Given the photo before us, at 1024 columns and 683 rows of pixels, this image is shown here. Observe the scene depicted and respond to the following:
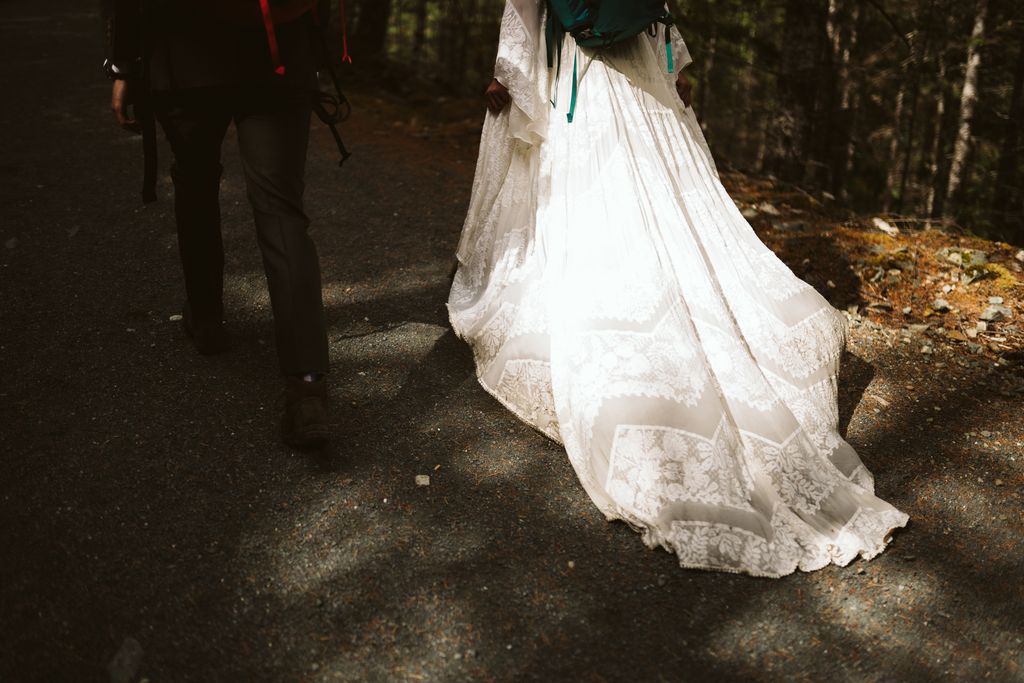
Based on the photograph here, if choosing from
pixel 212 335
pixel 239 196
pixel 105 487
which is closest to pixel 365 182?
pixel 239 196

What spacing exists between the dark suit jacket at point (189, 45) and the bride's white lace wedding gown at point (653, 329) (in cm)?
101

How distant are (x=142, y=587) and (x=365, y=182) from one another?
4.42 m

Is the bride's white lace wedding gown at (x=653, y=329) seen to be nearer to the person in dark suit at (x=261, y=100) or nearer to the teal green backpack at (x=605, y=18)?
the teal green backpack at (x=605, y=18)

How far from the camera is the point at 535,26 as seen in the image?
10.8 ft

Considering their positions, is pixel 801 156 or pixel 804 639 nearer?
pixel 804 639

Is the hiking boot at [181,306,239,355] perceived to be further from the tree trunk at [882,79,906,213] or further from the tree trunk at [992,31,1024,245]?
the tree trunk at [882,79,906,213]

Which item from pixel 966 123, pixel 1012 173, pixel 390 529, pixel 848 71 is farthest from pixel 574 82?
pixel 848 71

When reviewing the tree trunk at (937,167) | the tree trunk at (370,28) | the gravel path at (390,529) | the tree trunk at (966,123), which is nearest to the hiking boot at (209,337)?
the gravel path at (390,529)

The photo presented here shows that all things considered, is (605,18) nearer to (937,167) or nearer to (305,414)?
(305,414)

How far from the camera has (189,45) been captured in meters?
2.71

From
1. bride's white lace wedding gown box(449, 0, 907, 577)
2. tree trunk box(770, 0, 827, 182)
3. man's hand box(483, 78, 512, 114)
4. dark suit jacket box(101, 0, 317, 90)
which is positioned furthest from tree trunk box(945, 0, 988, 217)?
dark suit jacket box(101, 0, 317, 90)

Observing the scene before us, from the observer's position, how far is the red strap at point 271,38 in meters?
2.56

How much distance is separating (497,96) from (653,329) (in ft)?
4.06

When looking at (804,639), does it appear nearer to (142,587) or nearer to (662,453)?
(662,453)
